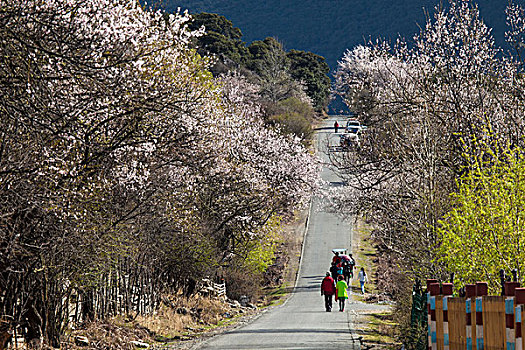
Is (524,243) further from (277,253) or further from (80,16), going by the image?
(277,253)

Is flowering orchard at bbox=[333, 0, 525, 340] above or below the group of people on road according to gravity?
above

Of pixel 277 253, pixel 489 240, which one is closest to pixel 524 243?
pixel 489 240

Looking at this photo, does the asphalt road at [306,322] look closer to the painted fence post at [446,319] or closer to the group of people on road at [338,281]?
the group of people on road at [338,281]

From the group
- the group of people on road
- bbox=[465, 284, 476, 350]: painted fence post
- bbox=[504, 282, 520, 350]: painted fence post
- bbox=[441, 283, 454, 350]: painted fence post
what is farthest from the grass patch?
bbox=[504, 282, 520, 350]: painted fence post

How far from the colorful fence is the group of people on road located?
1709cm

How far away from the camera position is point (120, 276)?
2088 centimetres

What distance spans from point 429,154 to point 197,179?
11673 millimetres

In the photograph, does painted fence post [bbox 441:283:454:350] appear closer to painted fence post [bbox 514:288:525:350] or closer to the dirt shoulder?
painted fence post [bbox 514:288:525:350]

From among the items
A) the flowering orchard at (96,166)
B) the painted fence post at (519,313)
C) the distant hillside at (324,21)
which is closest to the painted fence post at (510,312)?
the painted fence post at (519,313)

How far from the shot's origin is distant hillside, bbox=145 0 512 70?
176500 mm

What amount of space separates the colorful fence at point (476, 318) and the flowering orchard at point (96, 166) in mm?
5033

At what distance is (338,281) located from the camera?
93.6 ft

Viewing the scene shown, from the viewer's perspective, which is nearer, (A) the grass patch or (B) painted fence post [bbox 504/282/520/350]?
(B) painted fence post [bbox 504/282/520/350]

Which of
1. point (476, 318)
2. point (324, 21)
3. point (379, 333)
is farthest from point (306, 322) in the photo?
point (324, 21)
